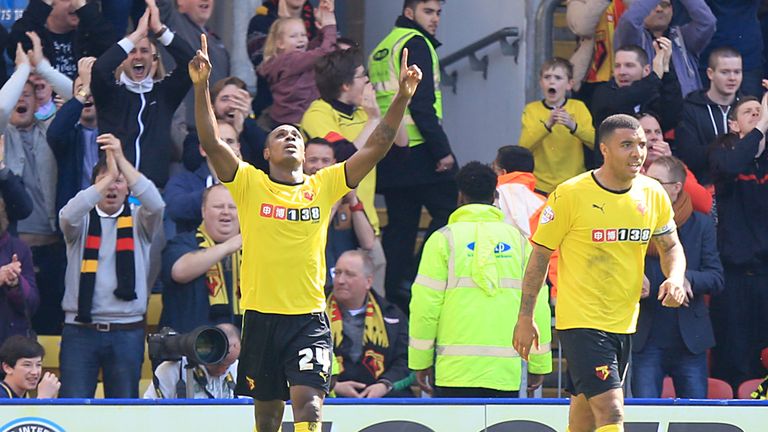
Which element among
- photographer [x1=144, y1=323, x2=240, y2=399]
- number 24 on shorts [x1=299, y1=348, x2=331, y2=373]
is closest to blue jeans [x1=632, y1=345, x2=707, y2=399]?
photographer [x1=144, y1=323, x2=240, y2=399]

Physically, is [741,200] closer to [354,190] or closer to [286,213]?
[354,190]

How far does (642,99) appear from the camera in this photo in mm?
12328

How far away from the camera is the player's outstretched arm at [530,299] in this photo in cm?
905

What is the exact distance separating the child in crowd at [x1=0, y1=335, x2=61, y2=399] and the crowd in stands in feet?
0.05

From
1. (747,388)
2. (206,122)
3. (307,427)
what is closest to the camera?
(307,427)

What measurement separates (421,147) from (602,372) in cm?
402

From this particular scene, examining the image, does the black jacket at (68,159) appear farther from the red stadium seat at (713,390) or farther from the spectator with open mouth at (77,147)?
the red stadium seat at (713,390)

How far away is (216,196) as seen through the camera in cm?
1135

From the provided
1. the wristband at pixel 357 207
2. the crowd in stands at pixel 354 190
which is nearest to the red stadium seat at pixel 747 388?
the crowd in stands at pixel 354 190

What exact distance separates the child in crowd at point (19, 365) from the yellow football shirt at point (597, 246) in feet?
11.5

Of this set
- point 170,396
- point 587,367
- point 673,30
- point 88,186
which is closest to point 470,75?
point 673,30

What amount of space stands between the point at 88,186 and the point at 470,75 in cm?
485

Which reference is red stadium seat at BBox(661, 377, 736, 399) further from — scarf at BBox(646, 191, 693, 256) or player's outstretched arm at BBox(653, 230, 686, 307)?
player's outstretched arm at BBox(653, 230, 686, 307)

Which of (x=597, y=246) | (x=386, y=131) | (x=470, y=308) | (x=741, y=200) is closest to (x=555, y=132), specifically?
(x=741, y=200)
